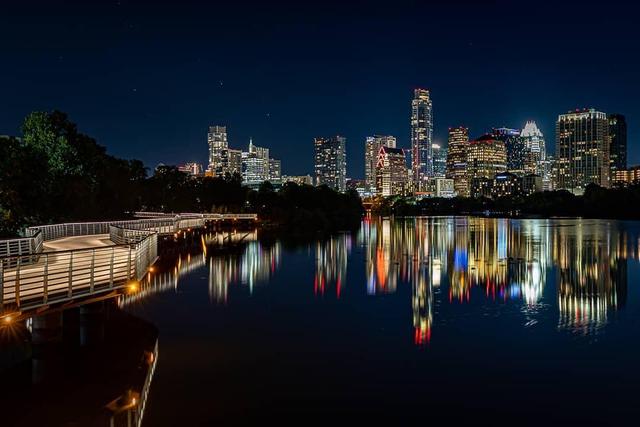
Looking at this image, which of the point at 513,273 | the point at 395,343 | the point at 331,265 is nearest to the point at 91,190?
the point at 331,265

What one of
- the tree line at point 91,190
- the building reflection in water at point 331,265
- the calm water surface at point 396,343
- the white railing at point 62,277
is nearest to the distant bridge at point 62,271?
the white railing at point 62,277

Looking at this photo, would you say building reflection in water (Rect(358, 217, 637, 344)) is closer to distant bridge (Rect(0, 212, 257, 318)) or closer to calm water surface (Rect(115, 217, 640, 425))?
calm water surface (Rect(115, 217, 640, 425))

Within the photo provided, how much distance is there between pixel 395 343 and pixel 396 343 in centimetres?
4

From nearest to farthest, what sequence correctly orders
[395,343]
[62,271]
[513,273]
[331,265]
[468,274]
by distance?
[62,271] < [395,343] < [468,274] < [513,273] < [331,265]

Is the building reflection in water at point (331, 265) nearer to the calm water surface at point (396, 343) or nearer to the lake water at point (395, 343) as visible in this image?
the calm water surface at point (396, 343)

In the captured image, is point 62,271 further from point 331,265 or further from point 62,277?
point 331,265

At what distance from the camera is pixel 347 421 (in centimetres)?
1852

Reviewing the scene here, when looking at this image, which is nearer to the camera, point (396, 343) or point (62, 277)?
point (62, 277)

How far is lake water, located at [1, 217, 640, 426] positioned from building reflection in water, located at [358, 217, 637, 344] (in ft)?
0.72

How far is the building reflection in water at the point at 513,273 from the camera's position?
112ft

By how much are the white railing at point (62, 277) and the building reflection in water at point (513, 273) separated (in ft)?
41.9

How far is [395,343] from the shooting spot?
27.1 metres

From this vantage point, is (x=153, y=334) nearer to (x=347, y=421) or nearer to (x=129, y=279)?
(x=129, y=279)

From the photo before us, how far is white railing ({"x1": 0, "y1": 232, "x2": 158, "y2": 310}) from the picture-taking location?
17.6 metres
